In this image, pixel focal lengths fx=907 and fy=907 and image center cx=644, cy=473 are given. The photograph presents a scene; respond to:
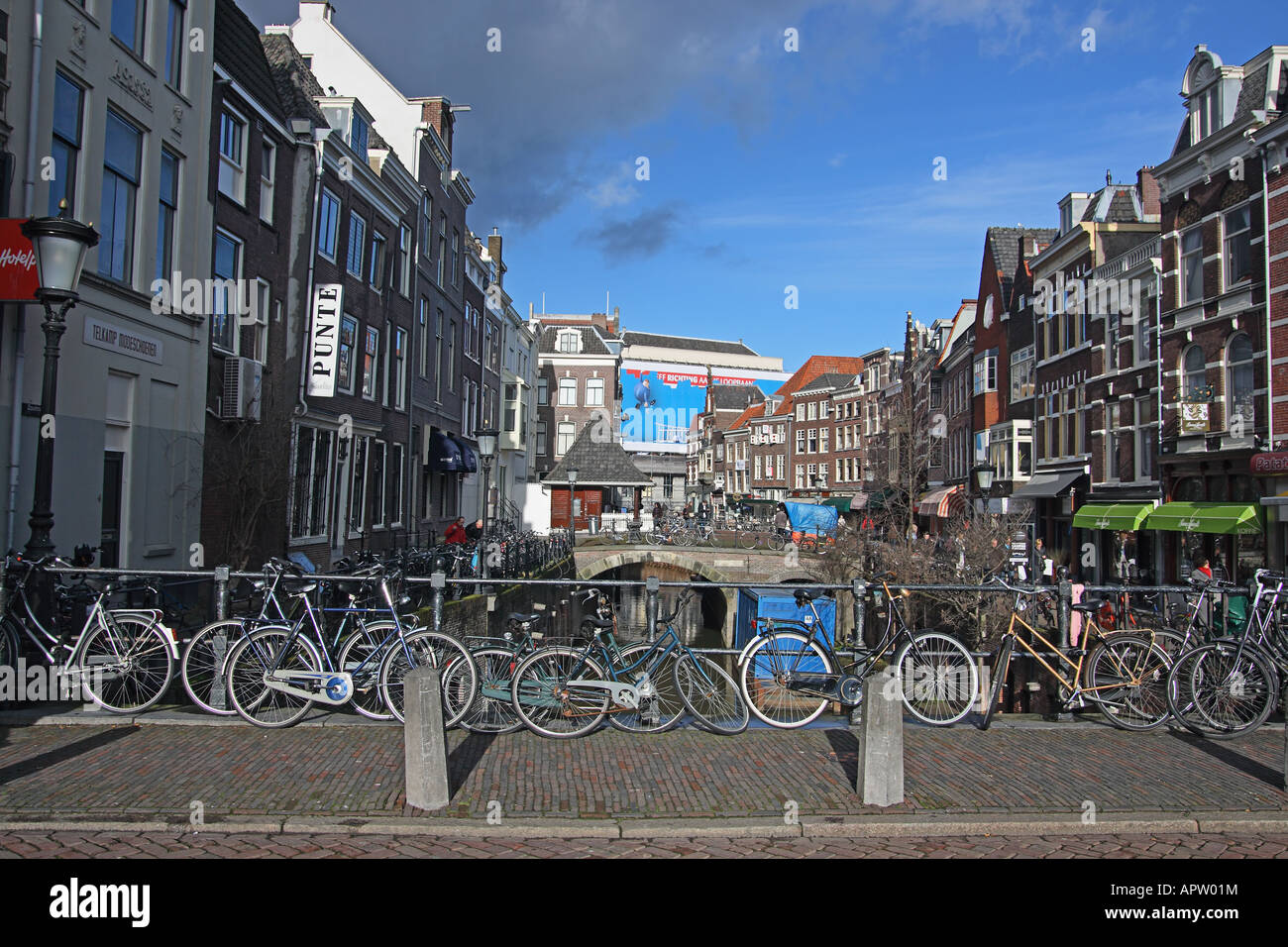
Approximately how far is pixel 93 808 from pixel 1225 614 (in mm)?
11022

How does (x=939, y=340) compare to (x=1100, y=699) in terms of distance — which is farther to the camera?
(x=939, y=340)

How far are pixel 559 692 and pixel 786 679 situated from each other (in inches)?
79.4

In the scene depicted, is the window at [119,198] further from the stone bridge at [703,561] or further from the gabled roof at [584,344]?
the gabled roof at [584,344]

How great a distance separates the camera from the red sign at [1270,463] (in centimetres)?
1983

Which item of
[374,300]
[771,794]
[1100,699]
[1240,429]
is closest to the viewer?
[771,794]

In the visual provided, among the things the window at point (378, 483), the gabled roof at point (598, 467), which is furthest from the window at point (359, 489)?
the gabled roof at point (598, 467)

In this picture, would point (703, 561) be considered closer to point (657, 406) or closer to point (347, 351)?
point (347, 351)

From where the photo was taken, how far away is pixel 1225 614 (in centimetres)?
→ 1024

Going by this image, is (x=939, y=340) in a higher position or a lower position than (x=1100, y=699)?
higher

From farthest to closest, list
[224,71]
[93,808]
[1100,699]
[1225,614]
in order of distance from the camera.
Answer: [224,71]
[1225,614]
[1100,699]
[93,808]

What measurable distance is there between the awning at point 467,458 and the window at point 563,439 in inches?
Answer: 1145

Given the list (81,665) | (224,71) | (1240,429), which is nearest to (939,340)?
(1240,429)

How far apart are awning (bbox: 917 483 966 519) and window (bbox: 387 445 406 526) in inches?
1001
